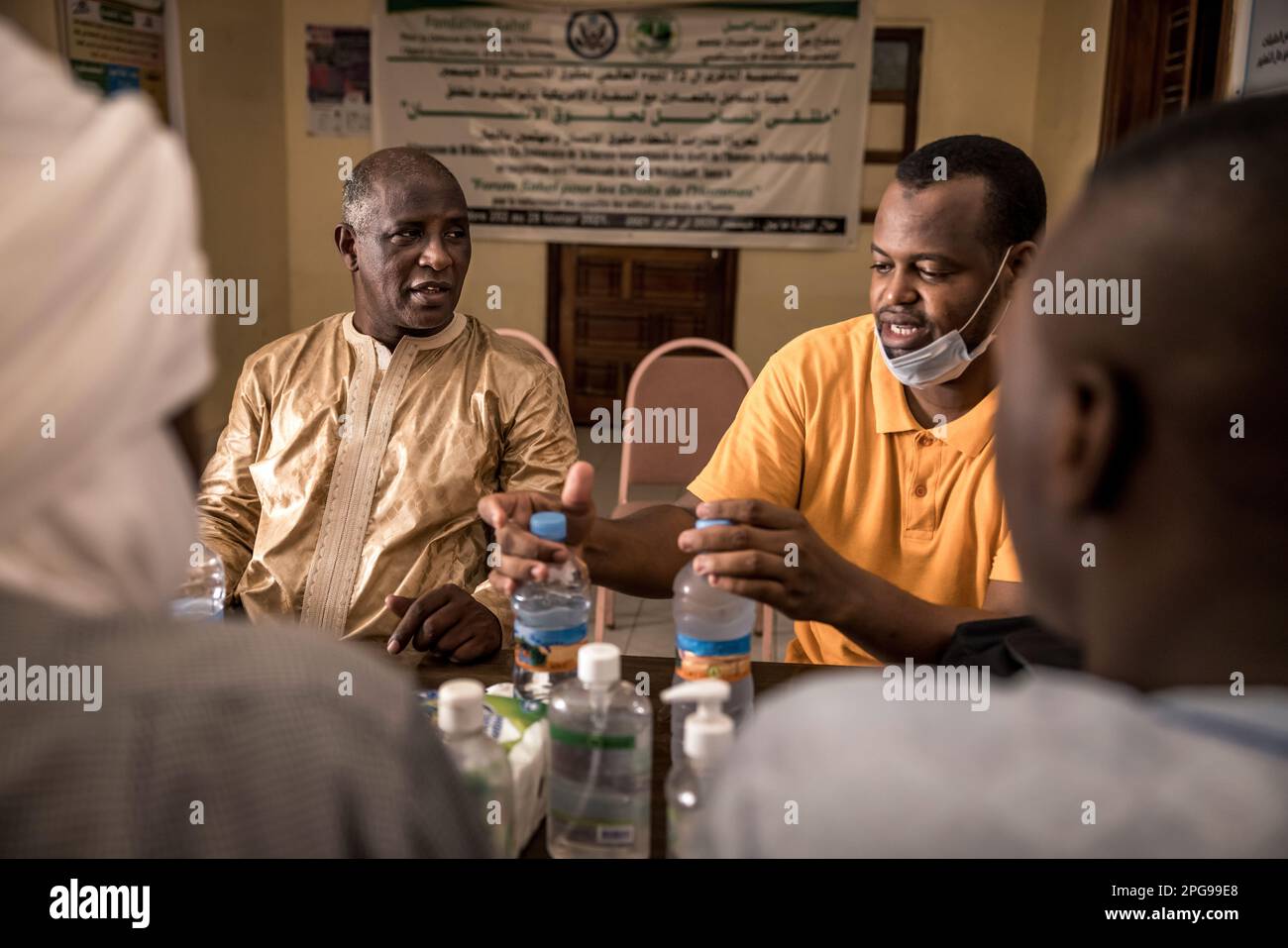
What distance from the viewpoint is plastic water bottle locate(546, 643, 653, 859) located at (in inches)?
39.9

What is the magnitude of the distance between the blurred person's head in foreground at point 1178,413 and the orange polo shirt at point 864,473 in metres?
1.05

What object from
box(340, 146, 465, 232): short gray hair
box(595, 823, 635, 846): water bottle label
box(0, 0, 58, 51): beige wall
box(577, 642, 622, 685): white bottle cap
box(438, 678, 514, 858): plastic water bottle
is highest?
box(0, 0, 58, 51): beige wall

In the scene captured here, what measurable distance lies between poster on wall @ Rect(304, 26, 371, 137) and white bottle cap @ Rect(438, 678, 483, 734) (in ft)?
19.7

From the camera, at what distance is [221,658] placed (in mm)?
549

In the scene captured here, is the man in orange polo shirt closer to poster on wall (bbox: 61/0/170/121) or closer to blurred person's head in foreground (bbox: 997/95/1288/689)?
blurred person's head in foreground (bbox: 997/95/1288/689)

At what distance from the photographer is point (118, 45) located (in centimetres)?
452

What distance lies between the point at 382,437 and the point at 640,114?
4618mm

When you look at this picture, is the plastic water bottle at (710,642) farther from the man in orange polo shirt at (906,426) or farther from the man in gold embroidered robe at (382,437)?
the man in gold embroidered robe at (382,437)

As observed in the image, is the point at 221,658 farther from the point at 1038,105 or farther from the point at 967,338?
the point at 1038,105

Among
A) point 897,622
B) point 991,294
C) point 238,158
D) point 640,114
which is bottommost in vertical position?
point 897,622

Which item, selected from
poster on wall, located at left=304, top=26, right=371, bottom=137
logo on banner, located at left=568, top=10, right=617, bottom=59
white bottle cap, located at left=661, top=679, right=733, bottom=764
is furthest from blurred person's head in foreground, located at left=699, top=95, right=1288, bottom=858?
poster on wall, located at left=304, top=26, right=371, bottom=137

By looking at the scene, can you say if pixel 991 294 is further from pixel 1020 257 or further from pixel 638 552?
pixel 638 552

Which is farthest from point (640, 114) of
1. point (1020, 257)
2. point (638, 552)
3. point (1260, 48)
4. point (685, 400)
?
point (638, 552)
